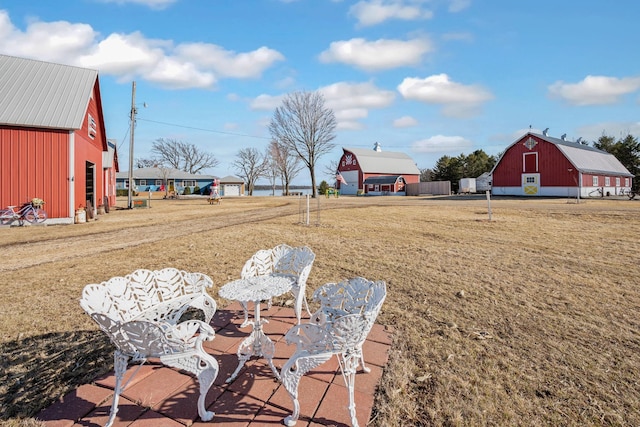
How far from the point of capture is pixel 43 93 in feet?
44.8

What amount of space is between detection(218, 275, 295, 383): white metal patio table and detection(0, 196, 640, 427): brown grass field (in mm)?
952

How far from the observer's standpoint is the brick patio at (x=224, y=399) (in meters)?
2.12

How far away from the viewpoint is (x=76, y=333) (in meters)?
Answer: 3.44

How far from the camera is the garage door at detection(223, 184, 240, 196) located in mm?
52875

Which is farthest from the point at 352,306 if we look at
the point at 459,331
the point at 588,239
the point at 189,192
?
the point at 189,192

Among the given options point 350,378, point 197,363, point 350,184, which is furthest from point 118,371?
point 350,184

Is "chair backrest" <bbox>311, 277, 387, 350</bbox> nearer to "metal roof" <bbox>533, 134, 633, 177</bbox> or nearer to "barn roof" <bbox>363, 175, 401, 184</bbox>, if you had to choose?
"metal roof" <bbox>533, 134, 633, 177</bbox>

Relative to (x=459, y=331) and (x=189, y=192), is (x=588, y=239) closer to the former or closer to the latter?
(x=459, y=331)

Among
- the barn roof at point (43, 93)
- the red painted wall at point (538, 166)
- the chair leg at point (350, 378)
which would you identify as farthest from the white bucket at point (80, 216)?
the red painted wall at point (538, 166)

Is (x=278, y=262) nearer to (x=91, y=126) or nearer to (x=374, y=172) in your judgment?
(x=91, y=126)

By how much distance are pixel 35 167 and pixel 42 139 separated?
1095 millimetres

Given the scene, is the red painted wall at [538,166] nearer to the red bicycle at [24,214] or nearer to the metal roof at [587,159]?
the metal roof at [587,159]

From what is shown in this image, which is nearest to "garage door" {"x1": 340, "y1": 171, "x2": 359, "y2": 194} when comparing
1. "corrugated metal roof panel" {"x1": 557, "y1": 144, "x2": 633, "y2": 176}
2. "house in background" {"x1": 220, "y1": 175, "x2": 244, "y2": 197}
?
"house in background" {"x1": 220, "y1": 175, "x2": 244, "y2": 197}

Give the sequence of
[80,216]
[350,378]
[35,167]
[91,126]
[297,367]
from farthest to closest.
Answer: [91,126]
[80,216]
[35,167]
[350,378]
[297,367]
